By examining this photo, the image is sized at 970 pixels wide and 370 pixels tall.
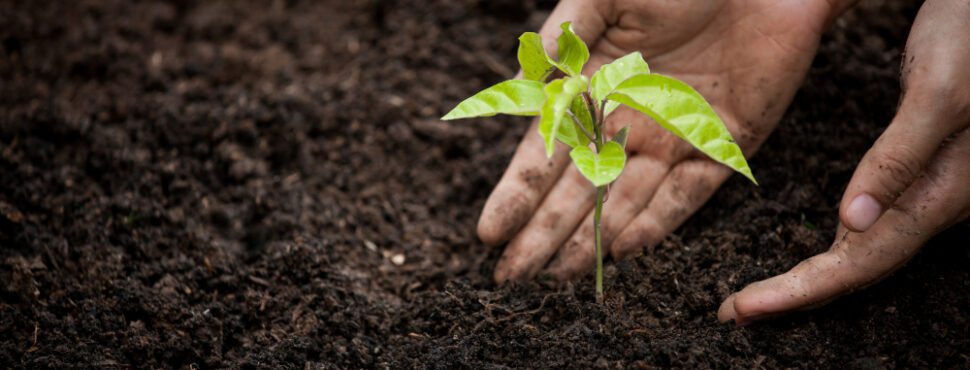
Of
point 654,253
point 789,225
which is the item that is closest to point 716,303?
point 654,253

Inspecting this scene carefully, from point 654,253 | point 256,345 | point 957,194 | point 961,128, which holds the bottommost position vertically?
point 256,345

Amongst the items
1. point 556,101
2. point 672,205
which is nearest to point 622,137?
point 556,101

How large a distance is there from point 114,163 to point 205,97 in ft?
2.12

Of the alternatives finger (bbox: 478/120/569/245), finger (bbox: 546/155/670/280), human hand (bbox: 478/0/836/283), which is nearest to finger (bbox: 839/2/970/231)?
human hand (bbox: 478/0/836/283)

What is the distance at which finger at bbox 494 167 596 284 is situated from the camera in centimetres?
258

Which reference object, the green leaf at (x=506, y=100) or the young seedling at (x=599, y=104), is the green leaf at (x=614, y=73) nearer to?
the young seedling at (x=599, y=104)

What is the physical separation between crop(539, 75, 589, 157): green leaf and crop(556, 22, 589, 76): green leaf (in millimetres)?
142

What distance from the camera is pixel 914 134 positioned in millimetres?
1872

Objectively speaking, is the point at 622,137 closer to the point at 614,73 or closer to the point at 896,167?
the point at 614,73

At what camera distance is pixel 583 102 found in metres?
1.93

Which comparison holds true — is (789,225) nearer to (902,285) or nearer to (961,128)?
(902,285)

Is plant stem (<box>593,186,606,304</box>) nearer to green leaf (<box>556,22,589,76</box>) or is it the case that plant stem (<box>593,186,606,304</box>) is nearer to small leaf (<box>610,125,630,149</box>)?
small leaf (<box>610,125,630,149</box>)

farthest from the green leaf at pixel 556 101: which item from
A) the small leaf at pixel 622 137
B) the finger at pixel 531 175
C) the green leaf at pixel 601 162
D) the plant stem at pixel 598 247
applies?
the finger at pixel 531 175

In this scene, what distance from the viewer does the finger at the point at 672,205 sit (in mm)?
2521
